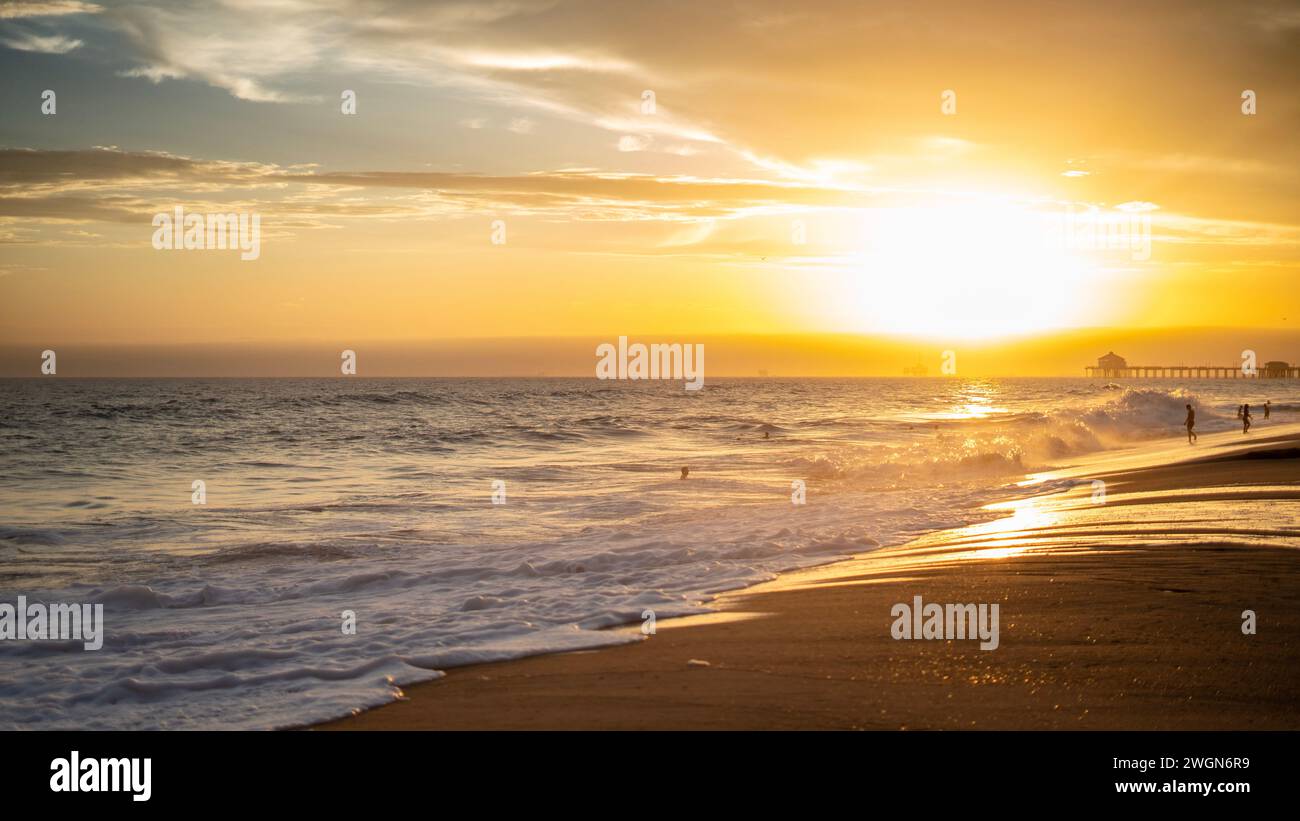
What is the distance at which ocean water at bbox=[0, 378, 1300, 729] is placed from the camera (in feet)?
26.2

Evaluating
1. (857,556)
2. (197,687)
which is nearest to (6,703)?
(197,687)

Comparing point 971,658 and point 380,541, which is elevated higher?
point 971,658

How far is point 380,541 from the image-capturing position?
16.2 m

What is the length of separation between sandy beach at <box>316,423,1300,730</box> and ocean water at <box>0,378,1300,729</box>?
997 mm

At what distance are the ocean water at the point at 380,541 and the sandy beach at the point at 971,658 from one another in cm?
100

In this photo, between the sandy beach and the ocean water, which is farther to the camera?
the ocean water

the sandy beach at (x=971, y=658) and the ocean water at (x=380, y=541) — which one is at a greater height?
the sandy beach at (x=971, y=658)

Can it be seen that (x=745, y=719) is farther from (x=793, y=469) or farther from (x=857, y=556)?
(x=793, y=469)

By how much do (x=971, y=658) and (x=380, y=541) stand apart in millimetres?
11767

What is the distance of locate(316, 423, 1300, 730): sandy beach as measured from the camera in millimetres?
5793

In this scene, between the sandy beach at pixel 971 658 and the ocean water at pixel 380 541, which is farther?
the ocean water at pixel 380 541

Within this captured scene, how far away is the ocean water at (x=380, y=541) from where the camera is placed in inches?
315

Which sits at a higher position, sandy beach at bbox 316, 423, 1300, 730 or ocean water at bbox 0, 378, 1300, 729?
sandy beach at bbox 316, 423, 1300, 730
